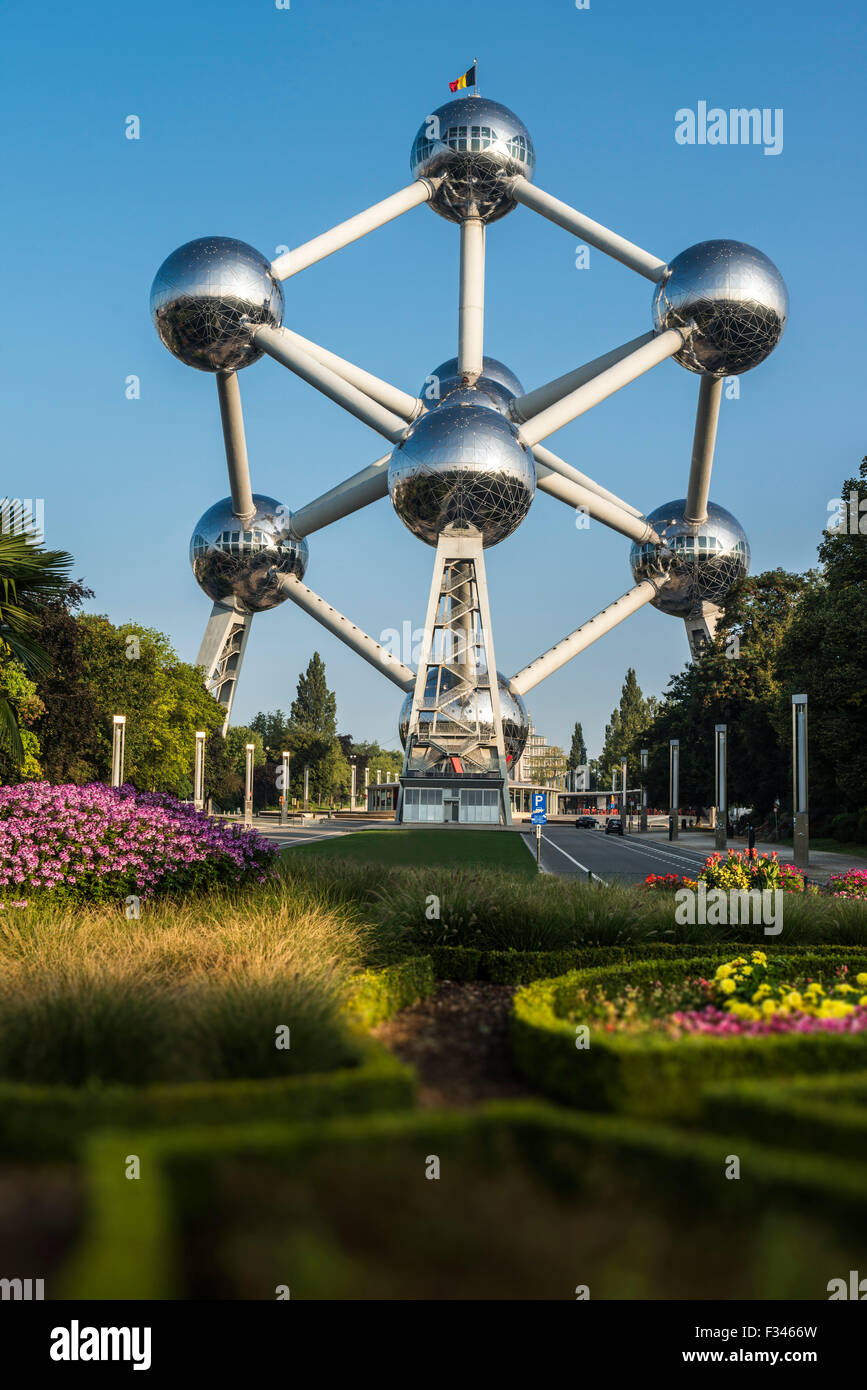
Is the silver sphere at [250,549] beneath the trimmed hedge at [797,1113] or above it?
above

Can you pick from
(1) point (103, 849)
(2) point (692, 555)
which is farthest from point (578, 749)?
(1) point (103, 849)

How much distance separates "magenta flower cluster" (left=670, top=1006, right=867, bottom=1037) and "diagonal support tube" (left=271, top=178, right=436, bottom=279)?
5544cm

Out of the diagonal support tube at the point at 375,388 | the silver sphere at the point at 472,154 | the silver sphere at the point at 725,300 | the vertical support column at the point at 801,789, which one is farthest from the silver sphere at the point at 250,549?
the vertical support column at the point at 801,789

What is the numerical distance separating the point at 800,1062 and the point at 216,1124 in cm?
345

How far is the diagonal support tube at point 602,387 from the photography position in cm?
5441

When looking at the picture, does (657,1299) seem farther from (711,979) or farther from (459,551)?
(459,551)

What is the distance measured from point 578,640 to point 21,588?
179 ft

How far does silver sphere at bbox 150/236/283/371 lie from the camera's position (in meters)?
53.3

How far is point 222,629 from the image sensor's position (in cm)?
7562

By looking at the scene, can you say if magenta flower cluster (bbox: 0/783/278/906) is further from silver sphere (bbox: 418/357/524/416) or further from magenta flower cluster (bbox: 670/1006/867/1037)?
silver sphere (bbox: 418/357/524/416)

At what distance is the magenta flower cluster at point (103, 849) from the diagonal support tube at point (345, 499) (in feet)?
165

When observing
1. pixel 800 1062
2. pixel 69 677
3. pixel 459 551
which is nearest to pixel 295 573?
pixel 459 551

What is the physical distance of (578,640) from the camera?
65750mm

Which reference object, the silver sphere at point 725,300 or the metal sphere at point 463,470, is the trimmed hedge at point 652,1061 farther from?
the silver sphere at point 725,300
